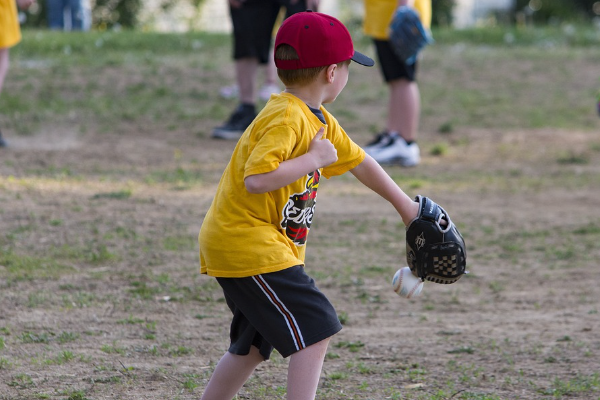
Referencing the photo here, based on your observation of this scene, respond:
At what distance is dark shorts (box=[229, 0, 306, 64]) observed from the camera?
7.43 meters

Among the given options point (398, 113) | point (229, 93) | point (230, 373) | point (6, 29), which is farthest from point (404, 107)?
point (230, 373)

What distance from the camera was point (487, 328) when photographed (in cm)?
379

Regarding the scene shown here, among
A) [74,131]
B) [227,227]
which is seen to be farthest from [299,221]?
[74,131]

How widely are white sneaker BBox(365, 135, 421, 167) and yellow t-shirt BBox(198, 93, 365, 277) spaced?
173 inches

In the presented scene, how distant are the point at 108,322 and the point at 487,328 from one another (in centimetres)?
163

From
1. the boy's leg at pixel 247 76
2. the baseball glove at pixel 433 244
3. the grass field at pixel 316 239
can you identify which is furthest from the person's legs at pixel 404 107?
the baseball glove at pixel 433 244

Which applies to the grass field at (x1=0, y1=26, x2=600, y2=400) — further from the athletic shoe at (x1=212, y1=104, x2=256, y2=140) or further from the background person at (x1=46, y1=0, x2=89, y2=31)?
the background person at (x1=46, y1=0, x2=89, y2=31)

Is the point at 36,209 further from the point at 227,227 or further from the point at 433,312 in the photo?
the point at 227,227

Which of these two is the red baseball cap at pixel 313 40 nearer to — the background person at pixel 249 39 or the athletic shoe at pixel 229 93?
the background person at pixel 249 39

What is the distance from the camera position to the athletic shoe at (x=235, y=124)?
Answer: 7559 mm

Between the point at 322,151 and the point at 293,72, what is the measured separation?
10.3 inches

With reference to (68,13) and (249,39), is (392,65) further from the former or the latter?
(68,13)

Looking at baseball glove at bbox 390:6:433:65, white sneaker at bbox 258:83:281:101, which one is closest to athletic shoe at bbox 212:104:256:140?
white sneaker at bbox 258:83:281:101

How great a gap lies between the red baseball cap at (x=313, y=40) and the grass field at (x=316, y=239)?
1207 millimetres
